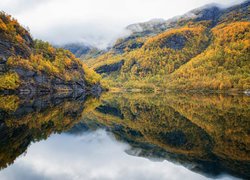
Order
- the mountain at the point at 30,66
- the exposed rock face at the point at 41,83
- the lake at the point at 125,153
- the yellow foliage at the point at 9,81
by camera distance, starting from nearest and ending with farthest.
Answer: the lake at the point at 125,153 → the yellow foliage at the point at 9,81 → the mountain at the point at 30,66 → the exposed rock face at the point at 41,83

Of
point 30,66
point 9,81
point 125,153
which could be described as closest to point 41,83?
point 30,66

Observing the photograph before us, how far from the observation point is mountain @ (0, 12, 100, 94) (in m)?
92.7

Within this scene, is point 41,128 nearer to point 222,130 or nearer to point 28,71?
point 222,130

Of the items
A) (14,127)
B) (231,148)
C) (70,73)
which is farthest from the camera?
(70,73)

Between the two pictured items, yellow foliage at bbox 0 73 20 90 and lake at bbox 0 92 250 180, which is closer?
lake at bbox 0 92 250 180

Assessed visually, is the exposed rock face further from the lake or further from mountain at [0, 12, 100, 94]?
the lake

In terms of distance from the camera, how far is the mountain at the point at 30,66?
92.7 metres

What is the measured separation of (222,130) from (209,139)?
5.05 meters

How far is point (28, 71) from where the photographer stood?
334 ft

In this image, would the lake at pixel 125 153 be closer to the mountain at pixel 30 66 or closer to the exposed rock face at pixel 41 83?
the mountain at pixel 30 66

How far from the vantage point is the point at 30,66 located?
104 m

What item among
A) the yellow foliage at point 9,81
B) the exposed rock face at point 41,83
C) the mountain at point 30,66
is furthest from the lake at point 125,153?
the exposed rock face at point 41,83

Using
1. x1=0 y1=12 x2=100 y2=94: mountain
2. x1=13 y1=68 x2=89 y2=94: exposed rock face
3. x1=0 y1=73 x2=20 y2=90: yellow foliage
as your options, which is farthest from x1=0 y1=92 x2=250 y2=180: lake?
x1=13 y1=68 x2=89 y2=94: exposed rock face

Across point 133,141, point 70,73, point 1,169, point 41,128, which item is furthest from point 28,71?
point 1,169
